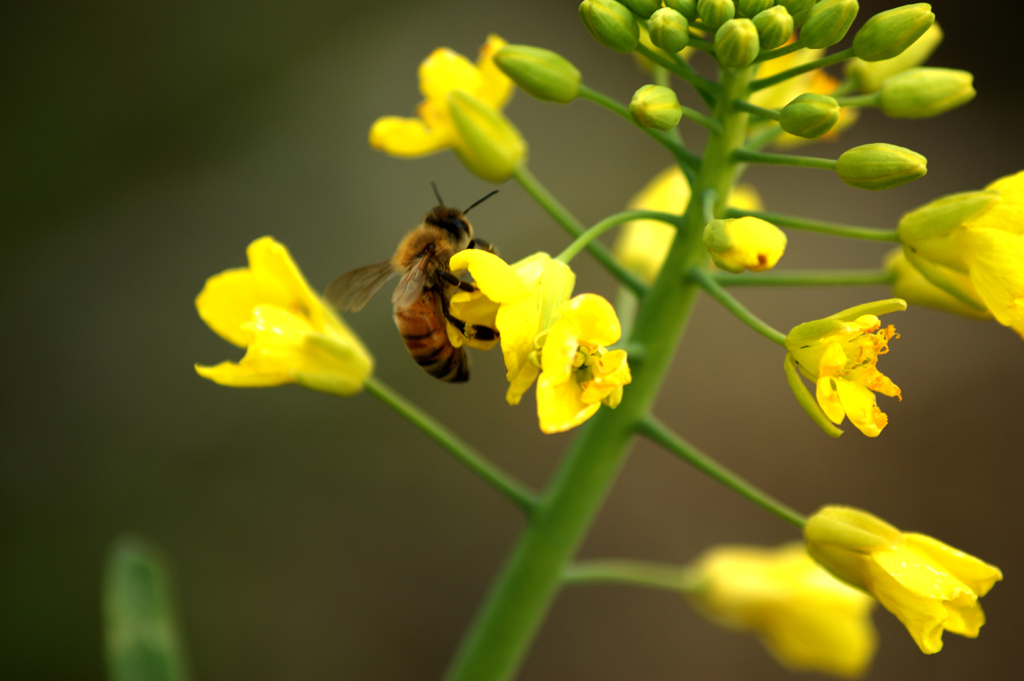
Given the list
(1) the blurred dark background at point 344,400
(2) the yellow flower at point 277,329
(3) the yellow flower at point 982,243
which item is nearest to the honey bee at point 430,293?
(2) the yellow flower at point 277,329

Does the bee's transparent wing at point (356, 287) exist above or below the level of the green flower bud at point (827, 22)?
above

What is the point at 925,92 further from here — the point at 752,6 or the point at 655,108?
the point at 655,108

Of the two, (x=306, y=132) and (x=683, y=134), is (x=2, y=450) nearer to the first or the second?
(x=306, y=132)

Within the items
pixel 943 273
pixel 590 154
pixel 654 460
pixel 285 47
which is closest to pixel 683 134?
pixel 590 154

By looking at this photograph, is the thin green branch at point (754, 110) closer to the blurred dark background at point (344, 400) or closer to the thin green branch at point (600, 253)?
the thin green branch at point (600, 253)

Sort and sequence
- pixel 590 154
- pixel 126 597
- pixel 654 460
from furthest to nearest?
pixel 590 154, pixel 654 460, pixel 126 597

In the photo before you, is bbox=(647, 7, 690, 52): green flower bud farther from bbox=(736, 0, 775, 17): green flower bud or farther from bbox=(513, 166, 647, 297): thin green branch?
bbox=(513, 166, 647, 297): thin green branch
